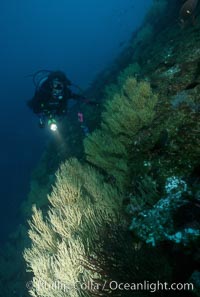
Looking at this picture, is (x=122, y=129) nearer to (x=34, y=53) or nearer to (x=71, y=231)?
(x=71, y=231)

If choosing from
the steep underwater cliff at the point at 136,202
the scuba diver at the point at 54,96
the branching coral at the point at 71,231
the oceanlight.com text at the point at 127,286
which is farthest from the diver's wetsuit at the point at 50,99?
the oceanlight.com text at the point at 127,286

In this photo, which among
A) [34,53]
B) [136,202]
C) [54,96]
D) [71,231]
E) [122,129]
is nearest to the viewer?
[136,202]

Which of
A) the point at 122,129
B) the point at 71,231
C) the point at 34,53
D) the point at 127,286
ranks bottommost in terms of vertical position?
the point at 127,286

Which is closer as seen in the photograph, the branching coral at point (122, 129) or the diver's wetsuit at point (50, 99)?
the branching coral at point (122, 129)

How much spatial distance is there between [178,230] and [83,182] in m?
2.64

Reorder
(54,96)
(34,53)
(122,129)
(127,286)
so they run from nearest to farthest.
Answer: (127,286), (122,129), (54,96), (34,53)

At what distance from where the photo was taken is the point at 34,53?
120875 millimetres

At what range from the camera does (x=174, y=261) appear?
2.94m

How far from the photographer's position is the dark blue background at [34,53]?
2770 centimetres

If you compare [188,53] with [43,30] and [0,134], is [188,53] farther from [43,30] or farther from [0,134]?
[43,30]

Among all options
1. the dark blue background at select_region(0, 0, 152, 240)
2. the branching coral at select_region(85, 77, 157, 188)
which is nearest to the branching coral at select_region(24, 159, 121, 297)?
the branching coral at select_region(85, 77, 157, 188)

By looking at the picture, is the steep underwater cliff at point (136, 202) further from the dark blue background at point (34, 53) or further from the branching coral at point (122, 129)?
the dark blue background at point (34, 53)

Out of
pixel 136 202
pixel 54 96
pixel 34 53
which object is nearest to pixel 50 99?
pixel 54 96

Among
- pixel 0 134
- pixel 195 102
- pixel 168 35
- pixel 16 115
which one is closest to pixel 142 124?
pixel 195 102
